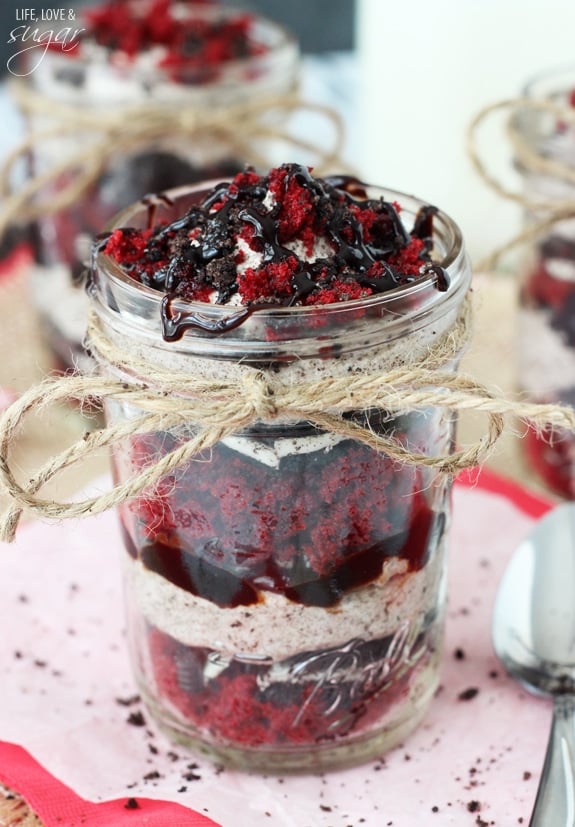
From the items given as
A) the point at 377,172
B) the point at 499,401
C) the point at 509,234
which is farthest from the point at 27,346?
the point at 499,401

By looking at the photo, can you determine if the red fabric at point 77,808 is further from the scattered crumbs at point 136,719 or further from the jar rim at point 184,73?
the jar rim at point 184,73

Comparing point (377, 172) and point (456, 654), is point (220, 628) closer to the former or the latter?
point (456, 654)

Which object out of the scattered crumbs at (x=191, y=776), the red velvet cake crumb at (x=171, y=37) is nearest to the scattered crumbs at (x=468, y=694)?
the scattered crumbs at (x=191, y=776)

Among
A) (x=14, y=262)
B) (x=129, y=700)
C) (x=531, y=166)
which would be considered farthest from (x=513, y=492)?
(x=14, y=262)

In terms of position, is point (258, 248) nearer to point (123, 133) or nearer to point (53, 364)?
point (123, 133)

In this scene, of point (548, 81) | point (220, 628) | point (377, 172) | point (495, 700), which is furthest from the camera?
point (377, 172)
